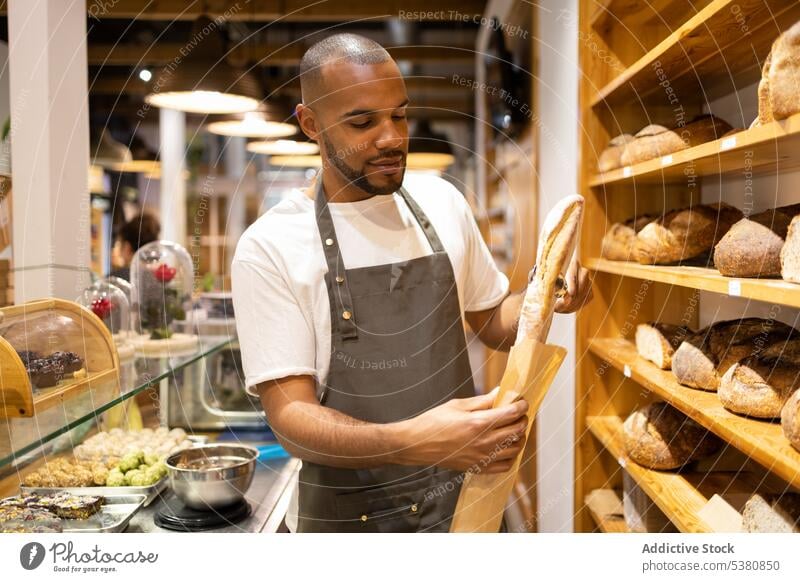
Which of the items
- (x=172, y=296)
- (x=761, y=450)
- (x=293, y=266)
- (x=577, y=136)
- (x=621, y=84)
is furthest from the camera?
(x=172, y=296)

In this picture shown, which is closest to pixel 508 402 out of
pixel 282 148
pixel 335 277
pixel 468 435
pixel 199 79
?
pixel 468 435

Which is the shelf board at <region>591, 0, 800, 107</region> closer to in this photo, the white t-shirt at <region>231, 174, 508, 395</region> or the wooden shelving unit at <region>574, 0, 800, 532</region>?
the wooden shelving unit at <region>574, 0, 800, 532</region>

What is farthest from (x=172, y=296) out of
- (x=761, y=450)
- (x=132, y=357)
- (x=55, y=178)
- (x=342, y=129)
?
(x=761, y=450)

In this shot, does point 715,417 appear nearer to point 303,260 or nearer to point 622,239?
point 622,239

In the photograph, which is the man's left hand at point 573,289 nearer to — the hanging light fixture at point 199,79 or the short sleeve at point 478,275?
the short sleeve at point 478,275

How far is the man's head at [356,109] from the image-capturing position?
3.69 ft

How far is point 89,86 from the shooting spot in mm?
1395

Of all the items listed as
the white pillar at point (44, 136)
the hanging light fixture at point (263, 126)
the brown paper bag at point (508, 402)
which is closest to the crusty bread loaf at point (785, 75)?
the brown paper bag at point (508, 402)

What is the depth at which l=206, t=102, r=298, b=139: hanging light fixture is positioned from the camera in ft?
4.91

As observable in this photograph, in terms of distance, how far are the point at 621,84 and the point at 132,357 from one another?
4.01 feet

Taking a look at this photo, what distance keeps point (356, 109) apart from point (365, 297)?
1.04ft

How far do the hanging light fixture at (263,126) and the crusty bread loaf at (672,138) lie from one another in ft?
2.42

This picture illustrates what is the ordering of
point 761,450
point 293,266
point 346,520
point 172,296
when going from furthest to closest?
point 172,296
point 346,520
point 293,266
point 761,450
